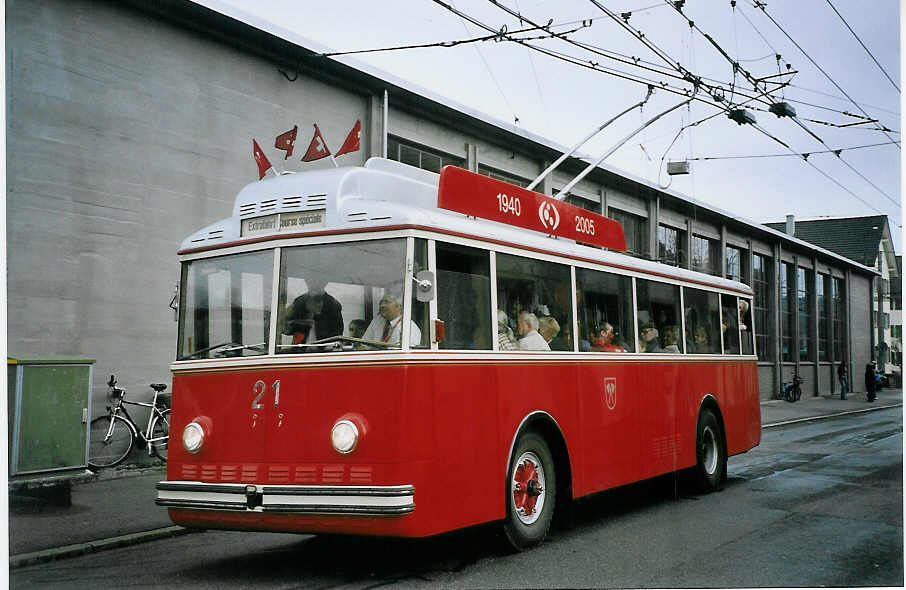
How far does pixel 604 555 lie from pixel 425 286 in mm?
2591

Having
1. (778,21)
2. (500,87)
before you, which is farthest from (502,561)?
(778,21)

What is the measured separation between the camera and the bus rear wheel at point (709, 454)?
10789mm

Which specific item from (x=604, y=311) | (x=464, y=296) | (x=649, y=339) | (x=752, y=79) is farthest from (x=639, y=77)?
(x=464, y=296)

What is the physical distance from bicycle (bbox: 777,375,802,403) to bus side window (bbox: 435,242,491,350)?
9.48 meters

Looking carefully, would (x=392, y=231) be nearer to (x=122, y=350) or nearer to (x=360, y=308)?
(x=360, y=308)

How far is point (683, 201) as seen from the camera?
36.6ft

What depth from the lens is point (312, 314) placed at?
660 centimetres

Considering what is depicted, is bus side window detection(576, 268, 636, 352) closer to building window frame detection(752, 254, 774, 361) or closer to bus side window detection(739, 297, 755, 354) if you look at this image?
bus side window detection(739, 297, 755, 354)

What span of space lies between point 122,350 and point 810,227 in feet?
26.5

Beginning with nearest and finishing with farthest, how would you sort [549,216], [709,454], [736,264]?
[549,216] < [709,454] < [736,264]

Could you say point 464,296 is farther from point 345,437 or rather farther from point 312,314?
point 345,437

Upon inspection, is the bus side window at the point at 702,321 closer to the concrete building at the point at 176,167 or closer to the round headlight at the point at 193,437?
the concrete building at the point at 176,167

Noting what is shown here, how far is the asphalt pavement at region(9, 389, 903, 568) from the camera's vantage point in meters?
7.34

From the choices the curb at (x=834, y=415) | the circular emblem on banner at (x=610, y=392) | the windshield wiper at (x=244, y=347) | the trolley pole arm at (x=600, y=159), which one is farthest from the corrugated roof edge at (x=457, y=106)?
the windshield wiper at (x=244, y=347)
